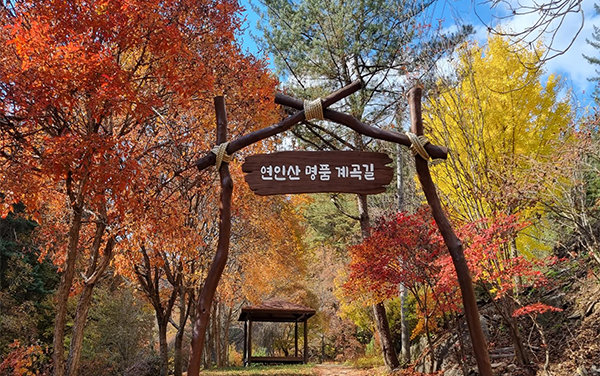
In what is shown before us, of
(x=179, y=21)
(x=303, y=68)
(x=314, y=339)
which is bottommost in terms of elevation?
(x=314, y=339)

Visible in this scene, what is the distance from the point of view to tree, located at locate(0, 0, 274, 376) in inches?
200

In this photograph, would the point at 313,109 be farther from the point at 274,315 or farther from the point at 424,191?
the point at 274,315

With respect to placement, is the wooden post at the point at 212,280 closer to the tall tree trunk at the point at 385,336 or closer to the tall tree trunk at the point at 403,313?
the tall tree trunk at the point at 385,336

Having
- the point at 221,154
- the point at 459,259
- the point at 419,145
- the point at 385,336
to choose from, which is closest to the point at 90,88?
the point at 221,154

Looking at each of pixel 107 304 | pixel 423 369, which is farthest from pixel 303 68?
pixel 107 304

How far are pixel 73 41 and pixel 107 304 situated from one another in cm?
1188

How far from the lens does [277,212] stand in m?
14.6

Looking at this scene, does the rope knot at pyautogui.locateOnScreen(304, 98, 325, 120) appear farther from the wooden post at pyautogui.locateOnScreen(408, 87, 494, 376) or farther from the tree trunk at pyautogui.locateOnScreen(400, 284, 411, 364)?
the tree trunk at pyautogui.locateOnScreen(400, 284, 411, 364)

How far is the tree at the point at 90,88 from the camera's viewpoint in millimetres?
5082

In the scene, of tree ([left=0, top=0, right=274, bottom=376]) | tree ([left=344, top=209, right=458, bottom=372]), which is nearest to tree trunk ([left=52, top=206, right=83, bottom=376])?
tree ([left=0, top=0, right=274, bottom=376])

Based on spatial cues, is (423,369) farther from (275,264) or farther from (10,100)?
(10,100)

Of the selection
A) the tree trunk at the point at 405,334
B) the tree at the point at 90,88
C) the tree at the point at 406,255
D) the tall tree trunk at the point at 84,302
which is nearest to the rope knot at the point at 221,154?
the tree at the point at 90,88

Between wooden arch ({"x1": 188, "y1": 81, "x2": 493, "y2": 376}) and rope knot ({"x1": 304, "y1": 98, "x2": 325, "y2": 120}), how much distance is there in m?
0.04

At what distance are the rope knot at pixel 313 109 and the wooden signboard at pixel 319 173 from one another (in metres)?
0.39
